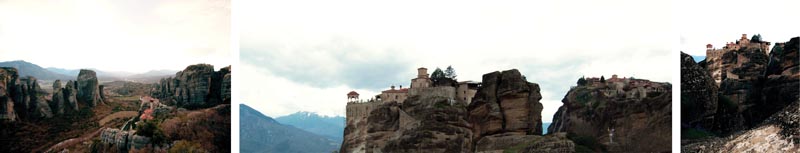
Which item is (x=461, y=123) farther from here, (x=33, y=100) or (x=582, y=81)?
(x=33, y=100)

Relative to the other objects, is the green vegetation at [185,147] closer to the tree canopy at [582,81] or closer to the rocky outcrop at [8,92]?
the rocky outcrop at [8,92]

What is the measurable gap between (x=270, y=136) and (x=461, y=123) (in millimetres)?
7175

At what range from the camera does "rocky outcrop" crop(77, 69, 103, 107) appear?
10.4 m

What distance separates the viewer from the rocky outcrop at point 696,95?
11969mm

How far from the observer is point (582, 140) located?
16.0m

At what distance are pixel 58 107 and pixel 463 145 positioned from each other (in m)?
8.66

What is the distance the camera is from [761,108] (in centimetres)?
1106

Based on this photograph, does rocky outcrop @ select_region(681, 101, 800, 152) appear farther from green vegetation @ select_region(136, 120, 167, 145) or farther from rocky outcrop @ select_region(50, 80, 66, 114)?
rocky outcrop @ select_region(50, 80, 66, 114)

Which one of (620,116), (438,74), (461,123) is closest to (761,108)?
(620,116)

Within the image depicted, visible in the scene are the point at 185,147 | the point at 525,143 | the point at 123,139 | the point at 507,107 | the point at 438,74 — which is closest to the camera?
the point at 123,139

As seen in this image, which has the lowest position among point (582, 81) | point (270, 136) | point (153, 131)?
point (270, 136)

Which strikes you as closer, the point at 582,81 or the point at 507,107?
the point at 507,107

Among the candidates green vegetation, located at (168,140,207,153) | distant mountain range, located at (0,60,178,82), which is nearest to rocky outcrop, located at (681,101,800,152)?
green vegetation, located at (168,140,207,153)

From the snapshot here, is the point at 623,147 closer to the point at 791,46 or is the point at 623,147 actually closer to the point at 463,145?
the point at 463,145
